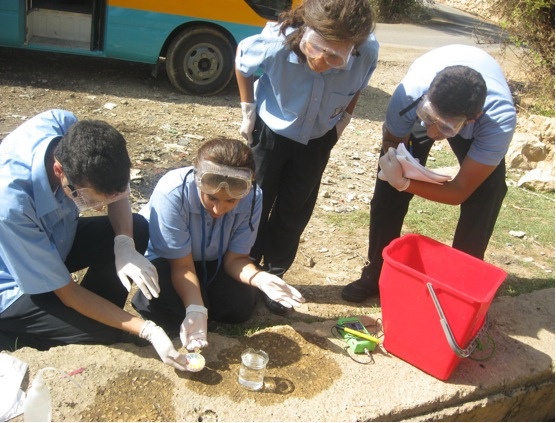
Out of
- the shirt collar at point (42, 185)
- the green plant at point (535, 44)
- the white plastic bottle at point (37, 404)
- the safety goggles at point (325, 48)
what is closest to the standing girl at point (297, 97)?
the safety goggles at point (325, 48)

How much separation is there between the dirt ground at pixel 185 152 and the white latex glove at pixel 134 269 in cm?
33

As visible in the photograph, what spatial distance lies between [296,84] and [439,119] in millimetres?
730

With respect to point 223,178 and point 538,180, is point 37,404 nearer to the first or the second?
point 223,178

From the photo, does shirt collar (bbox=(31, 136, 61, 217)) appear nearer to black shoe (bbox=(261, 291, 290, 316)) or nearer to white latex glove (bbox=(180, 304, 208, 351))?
white latex glove (bbox=(180, 304, 208, 351))

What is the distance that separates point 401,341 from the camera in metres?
2.97

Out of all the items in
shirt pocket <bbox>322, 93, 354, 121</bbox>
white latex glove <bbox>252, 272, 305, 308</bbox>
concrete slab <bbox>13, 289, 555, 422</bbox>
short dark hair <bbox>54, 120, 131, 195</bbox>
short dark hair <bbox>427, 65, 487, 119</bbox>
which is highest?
short dark hair <bbox>427, 65, 487, 119</bbox>

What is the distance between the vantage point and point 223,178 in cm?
267

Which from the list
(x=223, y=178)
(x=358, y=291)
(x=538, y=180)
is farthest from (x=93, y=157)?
(x=538, y=180)

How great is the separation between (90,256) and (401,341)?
5.15 ft

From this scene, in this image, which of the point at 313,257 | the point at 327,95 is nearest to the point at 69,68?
the point at 313,257

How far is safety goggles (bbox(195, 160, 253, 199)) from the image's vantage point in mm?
2662

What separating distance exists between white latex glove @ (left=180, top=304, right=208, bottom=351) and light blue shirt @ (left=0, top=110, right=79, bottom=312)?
0.54 metres

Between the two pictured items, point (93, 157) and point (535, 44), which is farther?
point (535, 44)

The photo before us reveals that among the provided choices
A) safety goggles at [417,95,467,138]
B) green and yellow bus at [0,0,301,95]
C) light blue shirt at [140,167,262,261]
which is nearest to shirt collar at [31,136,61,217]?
light blue shirt at [140,167,262,261]
